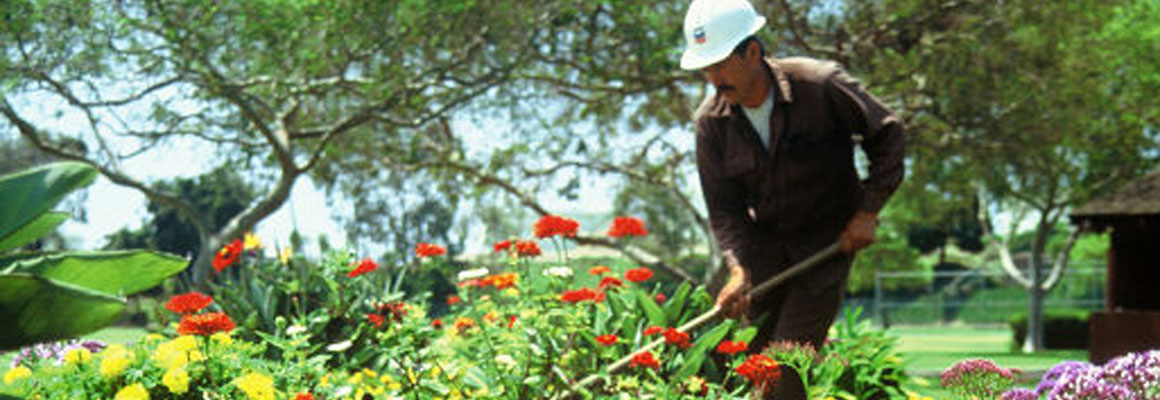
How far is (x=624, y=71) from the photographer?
18234 mm

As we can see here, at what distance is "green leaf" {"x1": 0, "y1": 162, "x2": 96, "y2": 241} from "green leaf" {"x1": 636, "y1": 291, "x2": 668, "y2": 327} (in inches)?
180

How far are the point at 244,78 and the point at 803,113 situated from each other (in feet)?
44.9

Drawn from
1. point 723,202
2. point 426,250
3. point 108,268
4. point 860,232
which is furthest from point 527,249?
point 108,268

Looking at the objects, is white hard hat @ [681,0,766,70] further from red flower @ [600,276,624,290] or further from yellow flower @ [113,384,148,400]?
yellow flower @ [113,384,148,400]

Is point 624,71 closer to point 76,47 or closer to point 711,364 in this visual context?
point 76,47

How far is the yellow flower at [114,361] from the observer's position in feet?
15.0

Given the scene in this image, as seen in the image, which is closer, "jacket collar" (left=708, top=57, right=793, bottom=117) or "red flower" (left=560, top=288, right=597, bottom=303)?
"red flower" (left=560, top=288, right=597, bottom=303)

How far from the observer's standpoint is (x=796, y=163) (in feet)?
16.8

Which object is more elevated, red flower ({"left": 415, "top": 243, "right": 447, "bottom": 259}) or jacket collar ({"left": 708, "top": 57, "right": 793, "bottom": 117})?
jacket collar ({"left": 708, "top": 57, "right": 793, "bottom": 117})

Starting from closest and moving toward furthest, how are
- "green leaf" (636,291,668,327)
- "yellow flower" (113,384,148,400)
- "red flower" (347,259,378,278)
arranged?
"yellow flower" (113,384,148,400) < "red flower" (347,259,378,278) < "green leaf" (636,291,668,327)

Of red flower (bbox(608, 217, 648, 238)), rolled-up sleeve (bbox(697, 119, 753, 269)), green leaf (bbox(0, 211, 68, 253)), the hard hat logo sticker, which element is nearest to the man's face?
the hard hat logo sticker

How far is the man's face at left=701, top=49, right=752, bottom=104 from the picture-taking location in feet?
15.9

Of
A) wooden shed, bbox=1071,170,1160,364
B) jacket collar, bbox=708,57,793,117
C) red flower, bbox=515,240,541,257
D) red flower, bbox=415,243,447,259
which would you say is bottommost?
wooden shed, bbox=1071,170,1160,364

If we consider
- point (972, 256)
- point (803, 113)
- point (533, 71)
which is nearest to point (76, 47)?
point (533, 71)
